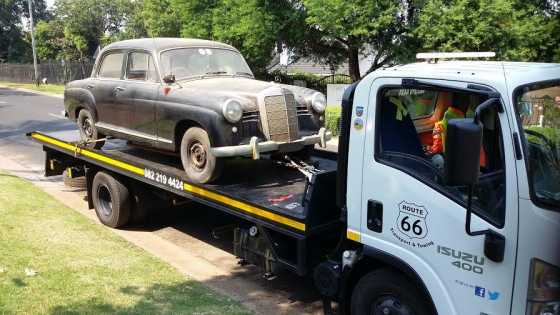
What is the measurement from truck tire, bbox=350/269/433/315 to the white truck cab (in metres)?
0.01

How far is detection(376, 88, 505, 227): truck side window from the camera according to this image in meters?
3.15

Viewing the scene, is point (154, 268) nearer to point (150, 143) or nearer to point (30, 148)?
point (150, 143)

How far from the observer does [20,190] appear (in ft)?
29.0

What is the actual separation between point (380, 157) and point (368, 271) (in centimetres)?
93

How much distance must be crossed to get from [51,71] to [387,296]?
162 feet

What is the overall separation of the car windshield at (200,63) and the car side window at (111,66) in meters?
0.98

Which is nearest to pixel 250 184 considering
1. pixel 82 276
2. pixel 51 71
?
pixel 82 276

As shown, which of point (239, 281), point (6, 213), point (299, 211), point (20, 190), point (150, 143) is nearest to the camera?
point (299, 211)

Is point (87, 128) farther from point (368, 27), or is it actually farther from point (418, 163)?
point (368, 27)

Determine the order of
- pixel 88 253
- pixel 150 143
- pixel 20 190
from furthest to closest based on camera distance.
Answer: pixel 20 190
pixel 150 143
pixel 88 253

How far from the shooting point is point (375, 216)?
12.5 ft

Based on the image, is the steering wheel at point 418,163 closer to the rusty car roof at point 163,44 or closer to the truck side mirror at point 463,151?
the truck side mirror at point 463,151

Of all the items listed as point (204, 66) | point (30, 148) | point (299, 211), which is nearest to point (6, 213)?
point (204, 66)

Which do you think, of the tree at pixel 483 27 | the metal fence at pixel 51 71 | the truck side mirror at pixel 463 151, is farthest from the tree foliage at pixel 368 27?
the metal fence at pixel 51 71
